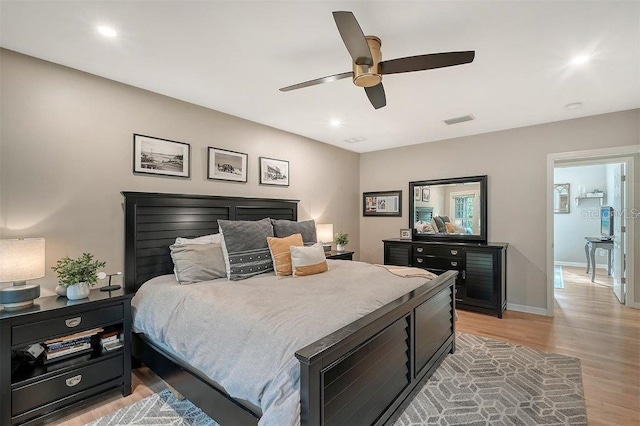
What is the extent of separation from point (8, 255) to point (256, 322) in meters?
1.74

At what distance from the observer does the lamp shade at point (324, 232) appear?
4772mm

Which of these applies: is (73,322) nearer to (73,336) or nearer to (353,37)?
(73,336)

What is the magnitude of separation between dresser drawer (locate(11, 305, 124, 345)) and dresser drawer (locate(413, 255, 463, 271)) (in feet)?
12.9

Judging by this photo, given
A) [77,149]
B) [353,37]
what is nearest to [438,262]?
[353,37]

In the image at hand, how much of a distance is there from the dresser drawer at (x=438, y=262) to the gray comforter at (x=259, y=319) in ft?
6.51

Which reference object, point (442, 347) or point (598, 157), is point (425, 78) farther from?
point (598, 157)

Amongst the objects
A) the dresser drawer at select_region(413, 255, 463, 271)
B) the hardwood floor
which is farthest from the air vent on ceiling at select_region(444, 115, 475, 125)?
the hardwood floor

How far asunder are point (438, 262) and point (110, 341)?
4.09 meters

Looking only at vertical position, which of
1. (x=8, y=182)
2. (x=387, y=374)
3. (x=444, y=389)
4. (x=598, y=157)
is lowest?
(x=444, y=389)

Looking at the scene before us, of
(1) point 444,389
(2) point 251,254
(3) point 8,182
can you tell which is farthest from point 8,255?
(1) point 444,389

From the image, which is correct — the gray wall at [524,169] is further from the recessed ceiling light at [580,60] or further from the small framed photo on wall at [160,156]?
the small framed photo on wall at [160,156]

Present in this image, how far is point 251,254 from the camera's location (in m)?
2.93

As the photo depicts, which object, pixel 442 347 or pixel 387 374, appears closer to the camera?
pixel 387 374

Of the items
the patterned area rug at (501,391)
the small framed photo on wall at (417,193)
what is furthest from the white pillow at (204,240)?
the small framed photo on wall at (417,193)
